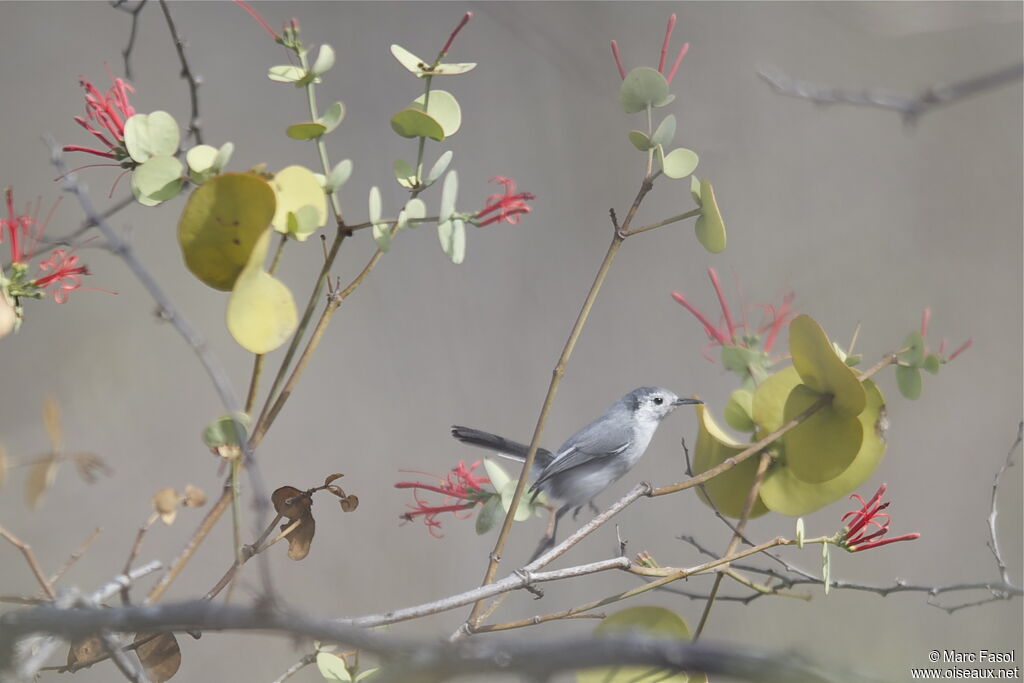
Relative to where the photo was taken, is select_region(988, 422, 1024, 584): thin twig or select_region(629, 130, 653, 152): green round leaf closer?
select_region(629, 130, 653, 152): green round leaf

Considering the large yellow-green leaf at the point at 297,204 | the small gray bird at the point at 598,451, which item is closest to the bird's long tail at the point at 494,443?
the small gray bird at the point at 598,451

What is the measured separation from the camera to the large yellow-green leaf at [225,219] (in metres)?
0.40

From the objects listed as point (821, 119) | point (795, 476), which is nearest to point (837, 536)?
point (795, 476)

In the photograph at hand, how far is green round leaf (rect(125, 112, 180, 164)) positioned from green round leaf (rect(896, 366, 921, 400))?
0.54m

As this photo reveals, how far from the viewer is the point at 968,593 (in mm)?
1929

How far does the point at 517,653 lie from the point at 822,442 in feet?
1.31

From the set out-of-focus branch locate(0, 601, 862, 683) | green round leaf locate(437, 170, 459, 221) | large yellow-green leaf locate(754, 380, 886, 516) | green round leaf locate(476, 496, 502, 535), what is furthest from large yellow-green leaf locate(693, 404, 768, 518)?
out-of-focus branch locate(0, 601, 862, 683)

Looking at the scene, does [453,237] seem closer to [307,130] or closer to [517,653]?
[307,130]

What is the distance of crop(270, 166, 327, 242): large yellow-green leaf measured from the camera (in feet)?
1.46

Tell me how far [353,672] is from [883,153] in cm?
227

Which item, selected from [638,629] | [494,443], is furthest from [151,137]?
[494,443]

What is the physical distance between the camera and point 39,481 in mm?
406

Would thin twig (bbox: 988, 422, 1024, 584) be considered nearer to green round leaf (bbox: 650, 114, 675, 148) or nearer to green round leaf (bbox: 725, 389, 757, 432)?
green round leaf (bbox: 725, 389, 757, 432)

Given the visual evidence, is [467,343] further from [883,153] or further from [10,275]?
[10,275]
